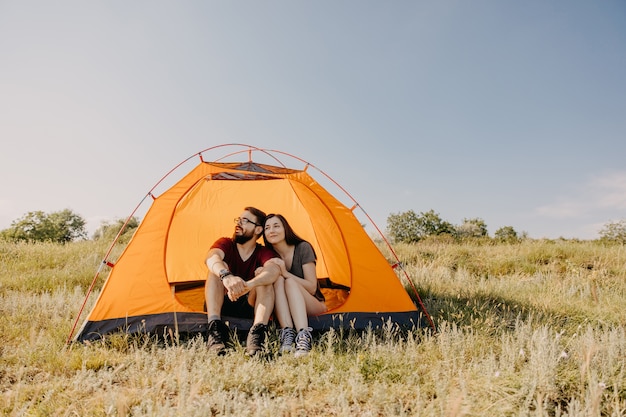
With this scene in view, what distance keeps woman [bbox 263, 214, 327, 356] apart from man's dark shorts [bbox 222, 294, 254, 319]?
26cm

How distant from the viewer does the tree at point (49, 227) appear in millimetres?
26391

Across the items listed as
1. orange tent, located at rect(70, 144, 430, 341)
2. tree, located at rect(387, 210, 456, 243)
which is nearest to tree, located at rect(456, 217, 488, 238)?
tree, located at rect(387, 210, 456, 243)

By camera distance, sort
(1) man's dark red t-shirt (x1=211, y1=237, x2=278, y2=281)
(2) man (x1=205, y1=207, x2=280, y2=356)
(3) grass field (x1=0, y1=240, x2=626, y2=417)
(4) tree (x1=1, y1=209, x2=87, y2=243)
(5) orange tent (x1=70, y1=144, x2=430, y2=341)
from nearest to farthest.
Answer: (3) grass field (x1=0, y1=240, x2=626, y2=417), (2) man (x1=205, y1=207, x2=280, y2=356), (5) orange tent (x1=70, y1=144, x2=430, y2=341), (1) man's dark red t-shirt (x1=211, y1=237, x2=278, y2=281), (4) tree (x1=1, y1=209, x2=87, y2=243)

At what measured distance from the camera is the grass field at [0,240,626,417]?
2.38m

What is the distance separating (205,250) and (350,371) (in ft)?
11.0

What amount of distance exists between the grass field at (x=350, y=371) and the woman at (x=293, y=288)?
0.25m

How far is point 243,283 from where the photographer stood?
353 centimetres

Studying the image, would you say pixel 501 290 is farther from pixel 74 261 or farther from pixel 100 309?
pixel 74 261

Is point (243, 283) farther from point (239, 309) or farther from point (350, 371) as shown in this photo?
point (350, 371)

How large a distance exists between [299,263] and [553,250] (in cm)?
593

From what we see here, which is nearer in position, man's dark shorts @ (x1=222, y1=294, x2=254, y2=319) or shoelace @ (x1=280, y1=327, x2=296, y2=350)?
shoelace @ (x1=280, y1=327, x2=296, y2=350)

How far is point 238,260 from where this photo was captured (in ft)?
13.9

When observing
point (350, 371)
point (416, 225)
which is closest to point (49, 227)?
point (416, 225)

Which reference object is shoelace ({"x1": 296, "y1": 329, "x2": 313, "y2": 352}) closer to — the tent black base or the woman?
the woman
